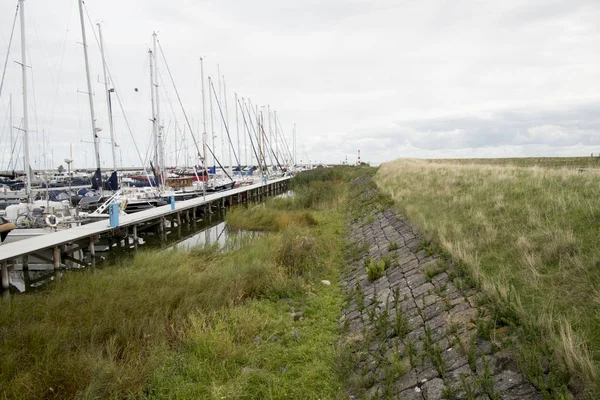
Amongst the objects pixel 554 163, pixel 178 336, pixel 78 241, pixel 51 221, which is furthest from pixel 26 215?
pixel 554 163

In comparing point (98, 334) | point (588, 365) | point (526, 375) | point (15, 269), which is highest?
point (588, 365)

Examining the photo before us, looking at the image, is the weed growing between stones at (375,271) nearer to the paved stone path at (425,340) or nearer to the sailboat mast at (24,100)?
the paved stone path at (425,340)

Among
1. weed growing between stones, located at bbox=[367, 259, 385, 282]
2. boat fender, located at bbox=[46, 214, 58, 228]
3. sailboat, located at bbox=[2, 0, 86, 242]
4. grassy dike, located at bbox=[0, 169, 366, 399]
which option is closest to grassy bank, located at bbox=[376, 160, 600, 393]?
weed growing between stones, located at bbox=[367, 259, 385, 282]

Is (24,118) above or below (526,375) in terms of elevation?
above

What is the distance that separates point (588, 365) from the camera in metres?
3.37

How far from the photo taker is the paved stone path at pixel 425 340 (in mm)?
4062

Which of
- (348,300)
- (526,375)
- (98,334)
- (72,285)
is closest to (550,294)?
(526,375)

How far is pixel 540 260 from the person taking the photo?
5.90 metres

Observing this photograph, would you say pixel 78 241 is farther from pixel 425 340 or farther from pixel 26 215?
pixel 425 340

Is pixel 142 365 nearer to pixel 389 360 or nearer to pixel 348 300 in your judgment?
pixel 389 360

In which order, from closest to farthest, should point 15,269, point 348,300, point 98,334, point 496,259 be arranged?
point 98,334, point 496,259, point 348,300, point 15,269

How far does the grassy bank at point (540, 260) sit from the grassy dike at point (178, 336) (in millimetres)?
2523

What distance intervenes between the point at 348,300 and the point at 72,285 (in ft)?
22.0

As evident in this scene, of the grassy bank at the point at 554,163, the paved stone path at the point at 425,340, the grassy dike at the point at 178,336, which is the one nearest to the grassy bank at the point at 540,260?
the paved stone path at the point at 425,340
